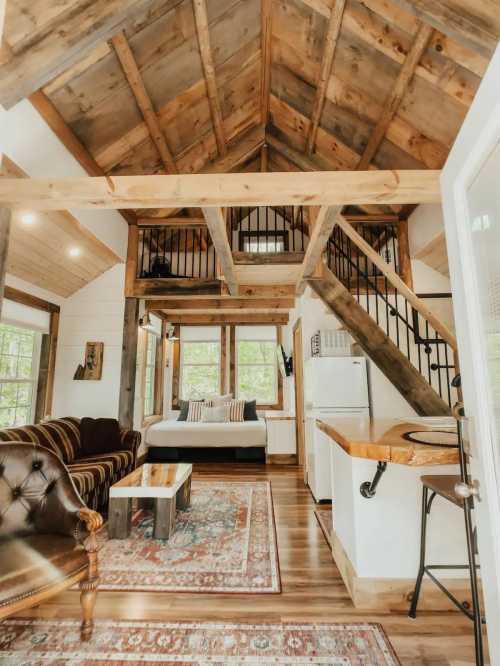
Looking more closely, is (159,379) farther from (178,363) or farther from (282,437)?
(282,437)

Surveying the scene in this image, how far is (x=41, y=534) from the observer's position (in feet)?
6.47

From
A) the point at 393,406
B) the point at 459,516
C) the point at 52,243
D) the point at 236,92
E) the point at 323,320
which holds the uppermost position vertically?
the point at 236,92

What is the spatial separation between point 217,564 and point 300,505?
141cm

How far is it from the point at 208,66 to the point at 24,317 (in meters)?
3.39

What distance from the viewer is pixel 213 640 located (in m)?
1.75

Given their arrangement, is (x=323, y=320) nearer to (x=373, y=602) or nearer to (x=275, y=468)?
(x=275, y=468)

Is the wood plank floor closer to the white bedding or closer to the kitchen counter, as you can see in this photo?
the kitchen counter

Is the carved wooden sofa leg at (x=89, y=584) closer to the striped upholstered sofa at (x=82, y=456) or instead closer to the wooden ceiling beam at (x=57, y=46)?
the striped upholstered sofa at (x=82, y=456)

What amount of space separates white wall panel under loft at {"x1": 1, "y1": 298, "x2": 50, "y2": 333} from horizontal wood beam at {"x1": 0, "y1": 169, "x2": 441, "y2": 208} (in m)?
2.18

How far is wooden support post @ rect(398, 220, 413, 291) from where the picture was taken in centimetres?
482

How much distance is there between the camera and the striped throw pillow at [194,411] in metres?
6.70

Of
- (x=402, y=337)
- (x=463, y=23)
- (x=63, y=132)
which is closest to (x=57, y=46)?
(x=63, y=132)

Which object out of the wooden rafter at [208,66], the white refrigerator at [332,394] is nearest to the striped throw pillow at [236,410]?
the white refrigerator at [332,394]

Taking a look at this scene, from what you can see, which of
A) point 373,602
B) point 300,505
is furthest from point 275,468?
point 373,602
